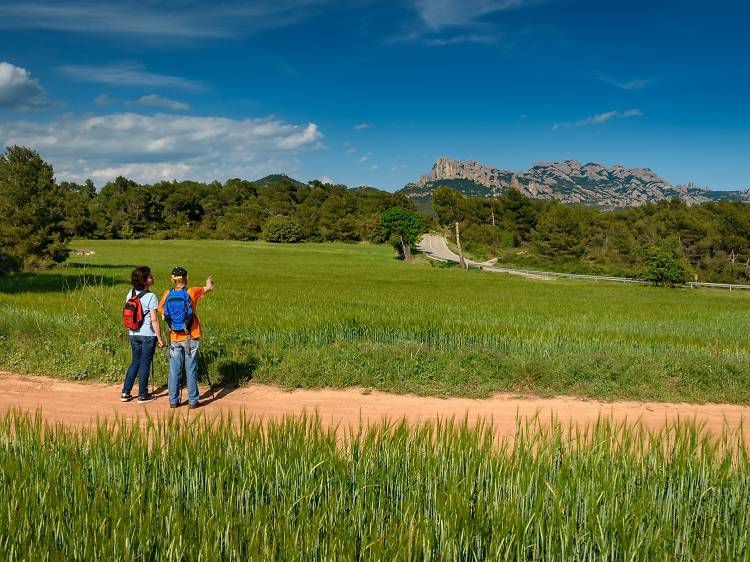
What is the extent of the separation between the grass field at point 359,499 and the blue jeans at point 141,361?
164 inches

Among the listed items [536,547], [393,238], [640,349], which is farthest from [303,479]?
[393,238]

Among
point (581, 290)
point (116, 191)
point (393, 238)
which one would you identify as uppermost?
point (116, 191)

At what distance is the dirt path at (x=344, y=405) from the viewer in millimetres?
8609

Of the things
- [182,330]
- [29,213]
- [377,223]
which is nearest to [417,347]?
[182,330]

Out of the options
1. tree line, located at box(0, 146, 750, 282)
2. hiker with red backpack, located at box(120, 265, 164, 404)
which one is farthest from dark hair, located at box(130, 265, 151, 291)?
tree line, located at box(0, 146, 750, 282)

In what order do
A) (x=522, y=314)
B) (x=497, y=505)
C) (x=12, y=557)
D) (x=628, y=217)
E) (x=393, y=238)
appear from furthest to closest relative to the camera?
(x=628, y=217), (x=393, y=238), (x=522, y=314), (x=497, y=505), (x=12, y=557)

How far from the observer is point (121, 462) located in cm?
428

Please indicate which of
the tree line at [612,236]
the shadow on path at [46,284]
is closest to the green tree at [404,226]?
the tree line at [612,236]

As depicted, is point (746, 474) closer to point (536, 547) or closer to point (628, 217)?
point (536, 547)

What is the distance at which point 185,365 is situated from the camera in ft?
28.8

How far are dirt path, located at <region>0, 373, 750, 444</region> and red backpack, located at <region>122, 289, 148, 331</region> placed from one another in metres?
1.35

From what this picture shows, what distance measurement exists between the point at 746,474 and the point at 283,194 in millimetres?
117151

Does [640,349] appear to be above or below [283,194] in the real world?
below

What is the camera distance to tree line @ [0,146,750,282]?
34.3 metres
